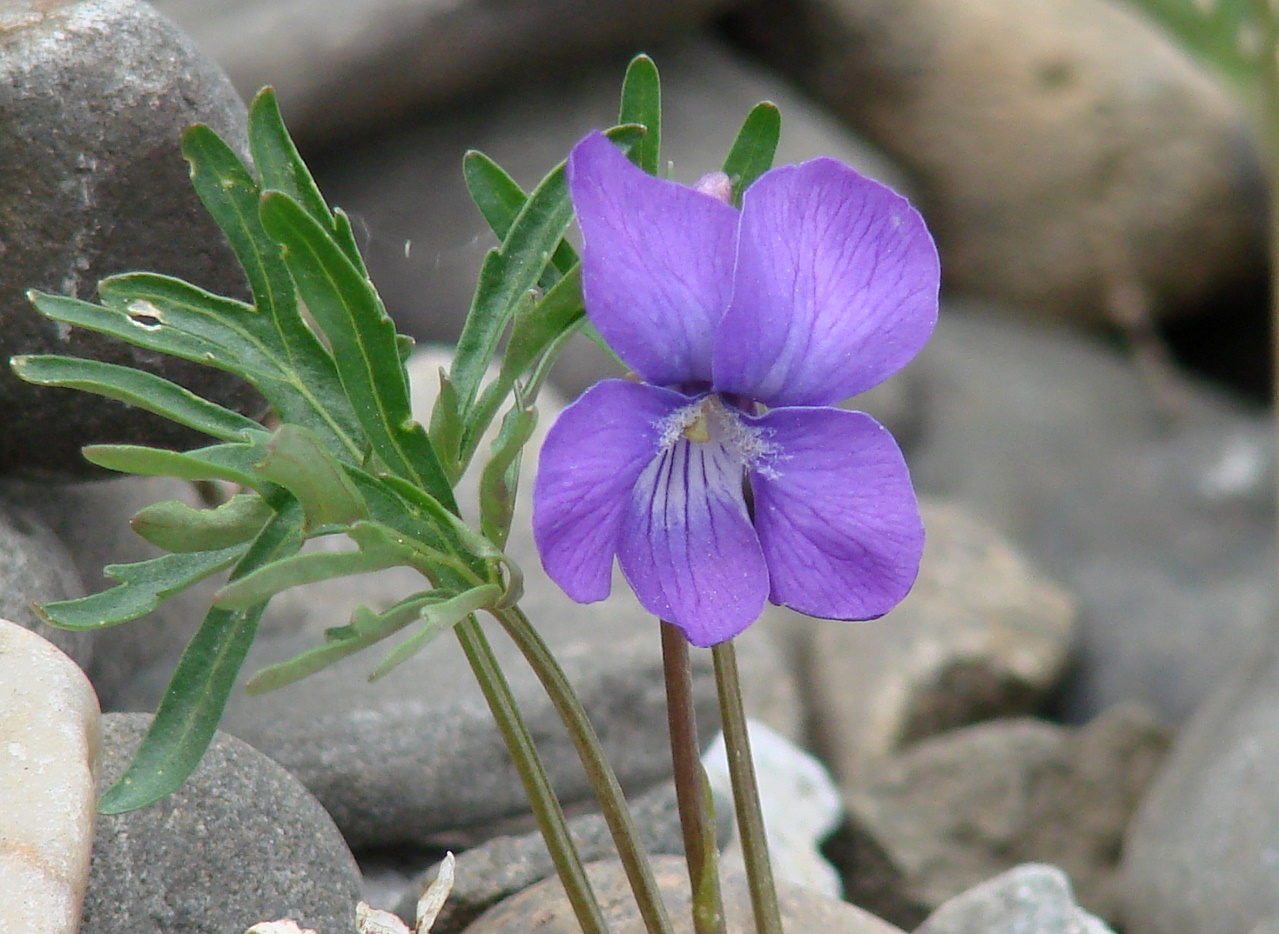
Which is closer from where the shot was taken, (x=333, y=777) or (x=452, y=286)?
(x=333, y=777)

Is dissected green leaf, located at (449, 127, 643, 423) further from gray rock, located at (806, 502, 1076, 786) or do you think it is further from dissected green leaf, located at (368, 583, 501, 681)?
gray rock, located at (806, 502, 1076, 786)

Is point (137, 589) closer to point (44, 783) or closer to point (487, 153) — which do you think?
point (44, 783)

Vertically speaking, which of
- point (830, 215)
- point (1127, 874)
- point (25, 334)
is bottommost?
point (1127, 874)

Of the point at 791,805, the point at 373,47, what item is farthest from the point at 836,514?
the point at 373,47

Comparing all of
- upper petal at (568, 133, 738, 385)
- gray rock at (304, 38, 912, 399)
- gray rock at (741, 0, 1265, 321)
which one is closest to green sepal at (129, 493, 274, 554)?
upper petal at (568, 133, 738, 385)

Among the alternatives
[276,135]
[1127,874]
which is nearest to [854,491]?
[276,135]

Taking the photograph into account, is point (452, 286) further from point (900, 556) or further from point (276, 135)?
point (900, 556)

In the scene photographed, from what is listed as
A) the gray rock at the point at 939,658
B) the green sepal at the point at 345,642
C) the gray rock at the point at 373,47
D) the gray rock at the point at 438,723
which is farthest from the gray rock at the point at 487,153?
the green sepal at the point at 345,642
